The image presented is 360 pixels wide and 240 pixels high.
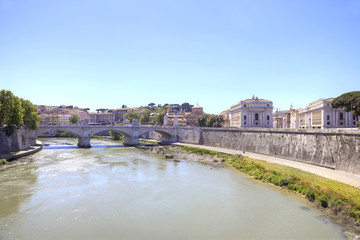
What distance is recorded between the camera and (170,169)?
25.4m

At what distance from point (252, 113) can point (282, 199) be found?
40.5 metres

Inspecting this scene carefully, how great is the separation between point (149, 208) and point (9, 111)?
22587mm

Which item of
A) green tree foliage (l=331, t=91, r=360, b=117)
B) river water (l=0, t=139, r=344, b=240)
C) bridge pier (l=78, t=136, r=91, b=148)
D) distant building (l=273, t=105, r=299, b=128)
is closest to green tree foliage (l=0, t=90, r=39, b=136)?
river water (l=0, t=139, r=344, b=240)

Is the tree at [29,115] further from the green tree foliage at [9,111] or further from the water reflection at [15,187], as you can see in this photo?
the water reflection at [15,187]

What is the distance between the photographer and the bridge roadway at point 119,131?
4166cm

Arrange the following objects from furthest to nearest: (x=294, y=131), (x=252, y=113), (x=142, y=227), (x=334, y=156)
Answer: (x=252, y=113) < (x=294, y=131) < (x=334, y=156) < (x=142, y=227)

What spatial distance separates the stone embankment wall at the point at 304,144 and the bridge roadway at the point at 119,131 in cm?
1159

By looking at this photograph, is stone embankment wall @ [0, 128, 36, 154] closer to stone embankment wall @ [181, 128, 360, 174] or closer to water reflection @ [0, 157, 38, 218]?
water reflection @ [0, 157, 38, 218]

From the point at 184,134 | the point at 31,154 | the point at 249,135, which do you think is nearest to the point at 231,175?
the point at 249,135

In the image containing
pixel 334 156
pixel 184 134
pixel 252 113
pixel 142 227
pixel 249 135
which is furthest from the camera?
pixel 252 113

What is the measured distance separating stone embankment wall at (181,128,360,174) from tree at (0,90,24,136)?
85.9 feet

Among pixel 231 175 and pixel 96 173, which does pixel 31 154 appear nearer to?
pixel 96 173

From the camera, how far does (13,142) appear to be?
103ft

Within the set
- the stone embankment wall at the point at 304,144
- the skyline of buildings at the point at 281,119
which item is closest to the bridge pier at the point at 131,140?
the skyline of buildings at the point at 281,119
